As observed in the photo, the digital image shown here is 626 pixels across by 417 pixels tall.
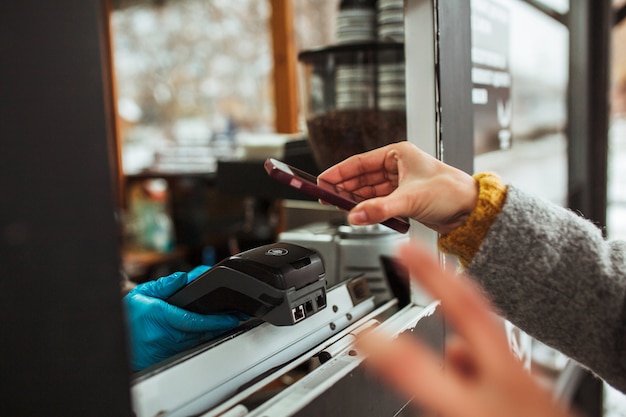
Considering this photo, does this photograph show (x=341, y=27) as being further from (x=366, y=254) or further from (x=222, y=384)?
(x=222, y=384)

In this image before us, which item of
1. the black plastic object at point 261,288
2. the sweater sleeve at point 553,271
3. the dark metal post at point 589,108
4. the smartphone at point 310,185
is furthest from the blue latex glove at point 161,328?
the dark metal post at point 589,108

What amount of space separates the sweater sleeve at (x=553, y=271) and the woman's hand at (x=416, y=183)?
0.02 m

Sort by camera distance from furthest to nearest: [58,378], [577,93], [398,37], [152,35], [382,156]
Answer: [152,35]
[577,93]
[398,37]
[382,156]
[58,378]

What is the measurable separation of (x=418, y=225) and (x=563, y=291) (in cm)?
25

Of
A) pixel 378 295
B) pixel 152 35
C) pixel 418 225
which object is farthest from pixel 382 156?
pixel 152 35

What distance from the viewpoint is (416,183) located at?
637 mm

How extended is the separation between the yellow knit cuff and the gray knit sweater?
1cm

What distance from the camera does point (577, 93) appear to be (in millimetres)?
1955

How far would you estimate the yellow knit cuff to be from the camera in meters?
0.65

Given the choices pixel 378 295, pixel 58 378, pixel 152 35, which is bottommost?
pixel 378 295

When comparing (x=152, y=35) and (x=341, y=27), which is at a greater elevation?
(x=152, y=35)

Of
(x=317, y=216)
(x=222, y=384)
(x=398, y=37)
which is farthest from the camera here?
(x=317, y=216)

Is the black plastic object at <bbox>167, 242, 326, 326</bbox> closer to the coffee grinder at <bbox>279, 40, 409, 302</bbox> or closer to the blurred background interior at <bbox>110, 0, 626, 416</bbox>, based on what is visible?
the coffee grinder at <bbox>279, 40, 409, 302</bbox>

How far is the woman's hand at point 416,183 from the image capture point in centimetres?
62
